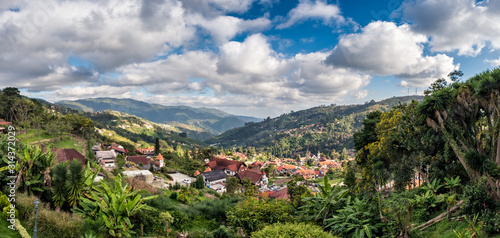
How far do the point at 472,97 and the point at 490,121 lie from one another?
1.00 meters

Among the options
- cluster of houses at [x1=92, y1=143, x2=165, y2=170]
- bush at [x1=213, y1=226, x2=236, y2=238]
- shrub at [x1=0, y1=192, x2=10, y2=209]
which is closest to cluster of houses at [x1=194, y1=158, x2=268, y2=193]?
cluster of houses at [x1=92, y1=143, x2=165, y2=170]

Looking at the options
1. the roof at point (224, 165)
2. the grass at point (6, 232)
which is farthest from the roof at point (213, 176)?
the grass at point (6, 232)

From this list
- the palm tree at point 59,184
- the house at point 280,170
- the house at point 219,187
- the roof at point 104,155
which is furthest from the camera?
the house at point 280,170

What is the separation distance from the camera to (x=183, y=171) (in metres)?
51.1

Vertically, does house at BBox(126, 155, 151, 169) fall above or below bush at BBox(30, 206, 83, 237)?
below

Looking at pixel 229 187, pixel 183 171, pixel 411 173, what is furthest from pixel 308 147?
pixel 411 173

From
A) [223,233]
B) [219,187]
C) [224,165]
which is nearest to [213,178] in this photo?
[219,187]

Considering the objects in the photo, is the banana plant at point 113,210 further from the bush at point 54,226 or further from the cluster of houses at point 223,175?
the cluster of houses at point 223,175

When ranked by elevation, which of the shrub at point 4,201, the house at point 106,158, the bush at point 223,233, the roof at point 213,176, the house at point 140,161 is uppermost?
the shrub at point 4,201

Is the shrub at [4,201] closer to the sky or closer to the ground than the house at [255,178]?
closer to the sky

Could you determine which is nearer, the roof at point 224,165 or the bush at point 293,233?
the bush at point 293,233

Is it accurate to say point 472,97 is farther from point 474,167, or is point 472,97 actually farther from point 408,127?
point 408,127

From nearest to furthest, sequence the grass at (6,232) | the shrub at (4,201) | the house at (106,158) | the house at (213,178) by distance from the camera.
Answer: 1. the grass at (6,232)
2. the shrub at (4,201)
3. the house at (106,158)
4. the house at (213,178)

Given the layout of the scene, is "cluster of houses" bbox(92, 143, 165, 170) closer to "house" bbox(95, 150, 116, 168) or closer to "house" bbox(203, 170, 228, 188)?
"house" bbox(95, 150, 116, 168)
